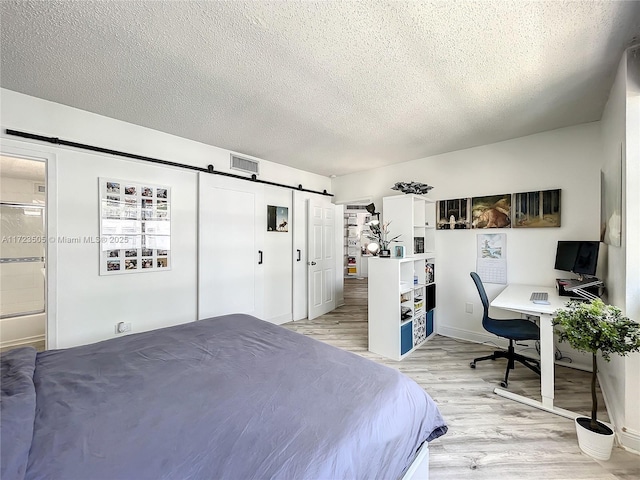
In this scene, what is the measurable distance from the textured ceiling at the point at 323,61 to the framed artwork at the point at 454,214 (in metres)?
1.05

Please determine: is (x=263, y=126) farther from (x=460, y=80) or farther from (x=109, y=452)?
(x=109, y=452)

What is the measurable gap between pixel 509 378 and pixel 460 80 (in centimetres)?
268

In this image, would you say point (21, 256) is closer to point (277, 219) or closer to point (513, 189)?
point (277, 219)

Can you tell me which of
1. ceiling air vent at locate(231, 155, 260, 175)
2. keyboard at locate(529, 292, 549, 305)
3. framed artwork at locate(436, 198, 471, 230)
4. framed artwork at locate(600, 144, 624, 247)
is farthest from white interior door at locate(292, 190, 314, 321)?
framed artwork at locate(600, 144, 624, 247)

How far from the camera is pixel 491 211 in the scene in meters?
3.32

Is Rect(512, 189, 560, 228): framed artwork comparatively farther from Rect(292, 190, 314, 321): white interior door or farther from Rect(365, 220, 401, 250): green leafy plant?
Rect(292, 190, 314, 321): white interior door

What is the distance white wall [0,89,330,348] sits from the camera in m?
2.28

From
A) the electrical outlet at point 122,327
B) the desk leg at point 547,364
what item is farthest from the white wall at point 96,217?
the desk leg at point 547,364

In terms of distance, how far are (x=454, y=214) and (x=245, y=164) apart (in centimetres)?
297

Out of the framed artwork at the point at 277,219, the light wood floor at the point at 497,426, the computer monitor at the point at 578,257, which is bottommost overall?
the light wood floor at the point at 497,426

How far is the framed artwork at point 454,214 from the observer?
3516 millimetres

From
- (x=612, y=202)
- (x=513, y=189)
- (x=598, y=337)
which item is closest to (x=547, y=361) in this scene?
(x=598, y=337)

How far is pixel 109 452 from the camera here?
32.3 inches

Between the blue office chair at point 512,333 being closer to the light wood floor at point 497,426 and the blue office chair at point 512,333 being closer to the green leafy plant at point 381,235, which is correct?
the light wood floor at point 497,426
